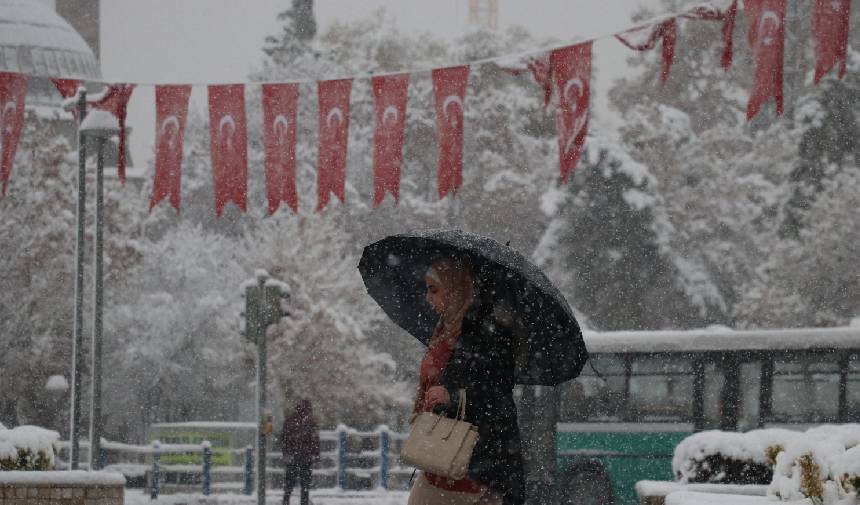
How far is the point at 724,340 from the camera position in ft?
81.6

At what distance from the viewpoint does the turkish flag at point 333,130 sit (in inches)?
806

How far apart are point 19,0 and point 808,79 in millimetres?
35585

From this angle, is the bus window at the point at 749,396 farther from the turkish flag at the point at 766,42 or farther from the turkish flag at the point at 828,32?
the turkish flag at the point at 828,32

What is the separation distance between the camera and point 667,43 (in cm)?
1670

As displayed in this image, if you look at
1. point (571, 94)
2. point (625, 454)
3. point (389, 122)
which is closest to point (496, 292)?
point (571, 94)

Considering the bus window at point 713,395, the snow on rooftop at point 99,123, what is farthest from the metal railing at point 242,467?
the snow on rooftop at point 99,123

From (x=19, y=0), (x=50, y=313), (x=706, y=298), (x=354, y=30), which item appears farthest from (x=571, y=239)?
(x=19, y=0)

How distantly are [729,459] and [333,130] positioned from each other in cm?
778

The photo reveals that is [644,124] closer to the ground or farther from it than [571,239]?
farther from it

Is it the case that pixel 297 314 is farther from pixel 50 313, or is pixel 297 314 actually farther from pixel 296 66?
pixel 296 66

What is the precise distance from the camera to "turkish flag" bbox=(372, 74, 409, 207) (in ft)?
66.0

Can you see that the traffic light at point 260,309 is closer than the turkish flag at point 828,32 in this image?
No

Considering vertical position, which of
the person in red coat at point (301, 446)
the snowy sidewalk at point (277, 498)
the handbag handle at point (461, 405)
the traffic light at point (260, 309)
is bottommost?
the snowy sidewalk at point (277, 498)

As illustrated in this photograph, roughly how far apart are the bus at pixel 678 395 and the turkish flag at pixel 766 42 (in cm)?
892
